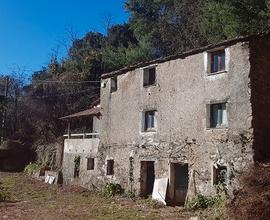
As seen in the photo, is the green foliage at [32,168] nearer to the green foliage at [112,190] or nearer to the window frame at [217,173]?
the green foliage at [112,190]

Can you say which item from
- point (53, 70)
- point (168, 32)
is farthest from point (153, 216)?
point (53, 70)

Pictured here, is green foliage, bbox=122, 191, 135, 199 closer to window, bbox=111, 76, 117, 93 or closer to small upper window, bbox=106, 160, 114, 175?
small upper window, bbox=106, 160, 114, 175

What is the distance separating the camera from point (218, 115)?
18641mm

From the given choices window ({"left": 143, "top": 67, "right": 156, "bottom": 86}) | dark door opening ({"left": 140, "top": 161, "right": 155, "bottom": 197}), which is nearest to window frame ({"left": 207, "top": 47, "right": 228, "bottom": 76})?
window ({"left": 143, "top": 67, "right": 156, "bottom": 86})

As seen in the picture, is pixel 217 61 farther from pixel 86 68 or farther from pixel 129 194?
pixel 86 68

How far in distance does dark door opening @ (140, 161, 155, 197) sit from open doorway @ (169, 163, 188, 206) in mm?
2134

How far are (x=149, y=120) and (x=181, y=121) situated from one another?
2744mm

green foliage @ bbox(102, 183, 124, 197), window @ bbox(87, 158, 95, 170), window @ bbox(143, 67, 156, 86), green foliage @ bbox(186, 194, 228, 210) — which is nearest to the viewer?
green foliage @ bbox(186, 194, 228, 210)

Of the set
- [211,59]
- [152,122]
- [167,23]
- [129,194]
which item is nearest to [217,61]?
[211,59]

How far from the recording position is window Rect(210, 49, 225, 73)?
18781 millimetres

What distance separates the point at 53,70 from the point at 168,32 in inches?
621

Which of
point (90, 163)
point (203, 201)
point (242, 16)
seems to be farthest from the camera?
point (90, 163)

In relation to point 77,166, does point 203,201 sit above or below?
below

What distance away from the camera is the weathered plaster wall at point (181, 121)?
57.5 ft
